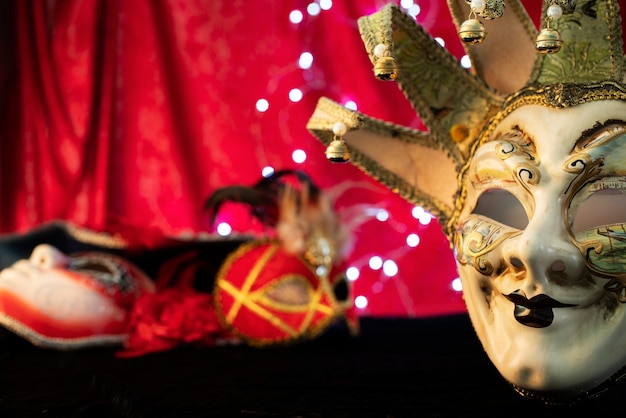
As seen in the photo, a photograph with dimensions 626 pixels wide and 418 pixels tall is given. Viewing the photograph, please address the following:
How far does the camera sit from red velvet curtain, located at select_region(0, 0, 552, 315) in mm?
1813

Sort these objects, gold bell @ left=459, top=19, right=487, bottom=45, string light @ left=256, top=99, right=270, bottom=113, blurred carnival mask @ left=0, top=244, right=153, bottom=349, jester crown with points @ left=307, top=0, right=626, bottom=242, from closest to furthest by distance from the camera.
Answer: gold bell @ left=459, top=19, right=487, bottom=45
jester crown with points @ left=307, top=0, right=626, bottom=242
blurred carnival mask @ left=0, top=244, right=153, bottom=349
string light @ left=256, top=99, right=270, bottom=113

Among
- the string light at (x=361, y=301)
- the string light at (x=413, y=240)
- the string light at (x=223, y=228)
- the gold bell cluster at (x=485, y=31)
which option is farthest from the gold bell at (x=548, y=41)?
the string light at (x=223, y=228)

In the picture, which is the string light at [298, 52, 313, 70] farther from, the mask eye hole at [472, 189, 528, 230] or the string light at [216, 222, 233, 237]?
the mask eye hole at [472, 189, 528, 230]

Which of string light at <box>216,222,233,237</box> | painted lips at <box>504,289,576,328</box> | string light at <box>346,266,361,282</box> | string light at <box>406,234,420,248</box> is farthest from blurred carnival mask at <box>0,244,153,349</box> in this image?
painted lips at <box>504,289,576,328</box>

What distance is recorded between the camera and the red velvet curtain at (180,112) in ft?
5.95

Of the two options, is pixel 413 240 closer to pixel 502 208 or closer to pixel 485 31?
pixel 502 208

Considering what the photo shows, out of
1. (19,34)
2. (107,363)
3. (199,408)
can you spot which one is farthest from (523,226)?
(19,34)

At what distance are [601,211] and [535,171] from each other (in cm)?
9

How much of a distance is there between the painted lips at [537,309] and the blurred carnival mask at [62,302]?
922 millimetres

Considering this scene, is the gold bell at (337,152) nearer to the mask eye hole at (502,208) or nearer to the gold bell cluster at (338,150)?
the gold bell cluster at (338,150)

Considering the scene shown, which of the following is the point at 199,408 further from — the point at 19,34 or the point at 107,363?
the point at 19,34

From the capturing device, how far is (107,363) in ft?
4.28

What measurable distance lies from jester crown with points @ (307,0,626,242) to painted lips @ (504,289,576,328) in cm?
20

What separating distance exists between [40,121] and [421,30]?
4.95 ft
